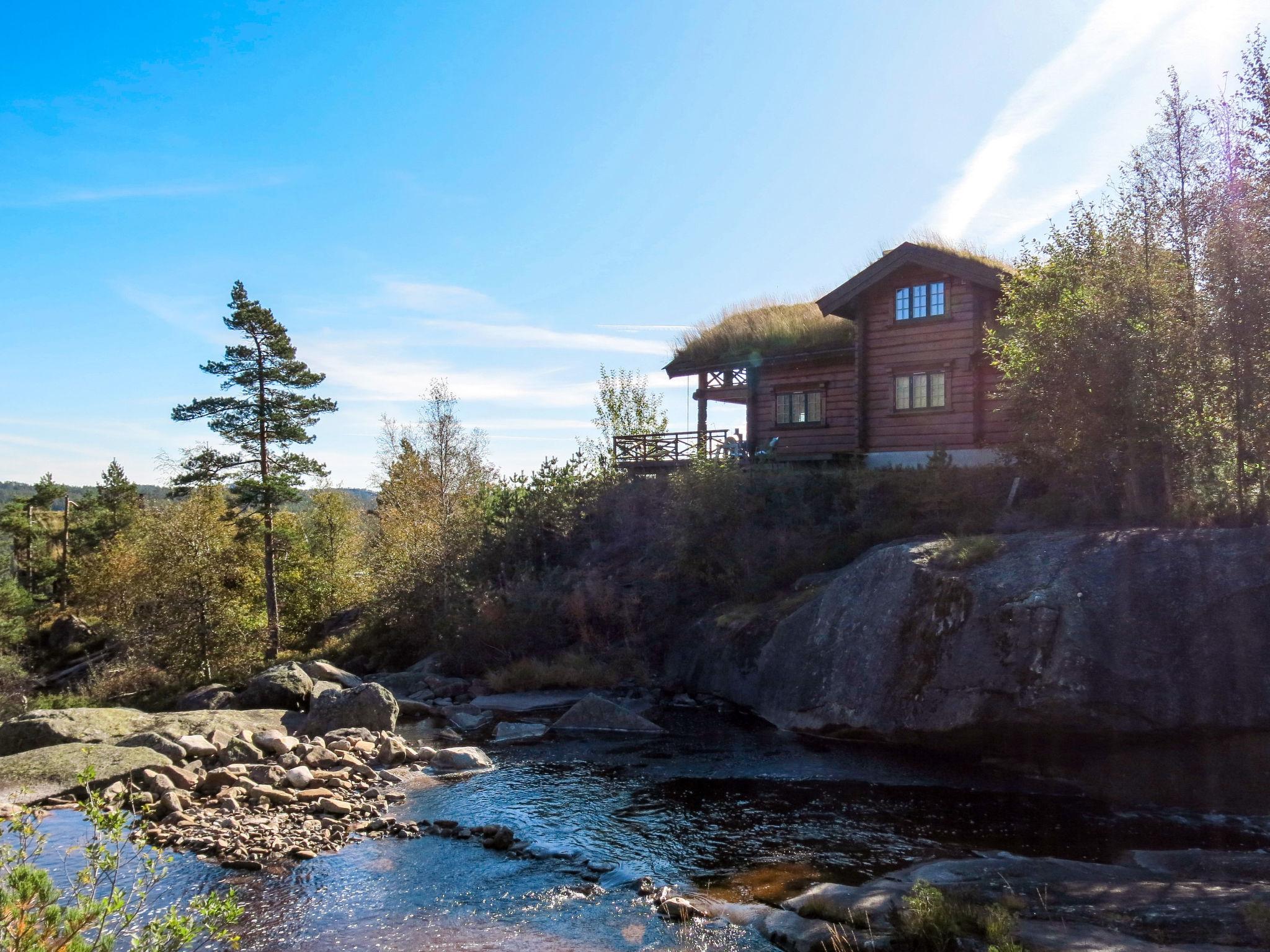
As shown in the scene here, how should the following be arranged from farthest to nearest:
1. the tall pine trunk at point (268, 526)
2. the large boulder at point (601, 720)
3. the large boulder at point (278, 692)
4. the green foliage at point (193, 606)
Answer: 1. the tall pine trunk at point (268, 526)
2. the green foliage at point (193, 606)
3. the large boulder at point (278, 692)
4. the large boulder at point (601, 720)

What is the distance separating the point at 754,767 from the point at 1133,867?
20.2 feet

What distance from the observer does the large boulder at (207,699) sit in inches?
925

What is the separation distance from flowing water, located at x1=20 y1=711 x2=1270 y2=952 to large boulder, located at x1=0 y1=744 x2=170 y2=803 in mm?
699

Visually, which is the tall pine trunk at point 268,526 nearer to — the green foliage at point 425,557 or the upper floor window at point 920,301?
the green foliage at point 425,557

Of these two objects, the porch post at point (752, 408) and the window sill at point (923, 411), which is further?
the porch post at point (752, 408)

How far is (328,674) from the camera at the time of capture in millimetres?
23281

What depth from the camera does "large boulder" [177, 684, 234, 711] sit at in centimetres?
2348

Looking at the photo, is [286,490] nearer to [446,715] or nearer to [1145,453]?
[446,715]

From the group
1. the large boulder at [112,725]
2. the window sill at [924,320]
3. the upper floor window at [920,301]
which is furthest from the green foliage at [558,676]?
the upper floor window at [920,301]

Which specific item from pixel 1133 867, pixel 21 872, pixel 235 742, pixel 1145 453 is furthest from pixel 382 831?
pixel 1145 453

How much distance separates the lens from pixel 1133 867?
31.9 ft

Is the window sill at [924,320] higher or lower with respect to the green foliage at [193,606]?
higher

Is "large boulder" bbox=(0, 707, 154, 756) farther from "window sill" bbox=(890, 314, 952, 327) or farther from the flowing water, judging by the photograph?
"window sill" bbox=(890, 314, 952, 327)

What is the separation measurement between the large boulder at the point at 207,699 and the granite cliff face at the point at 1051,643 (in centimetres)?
1513
